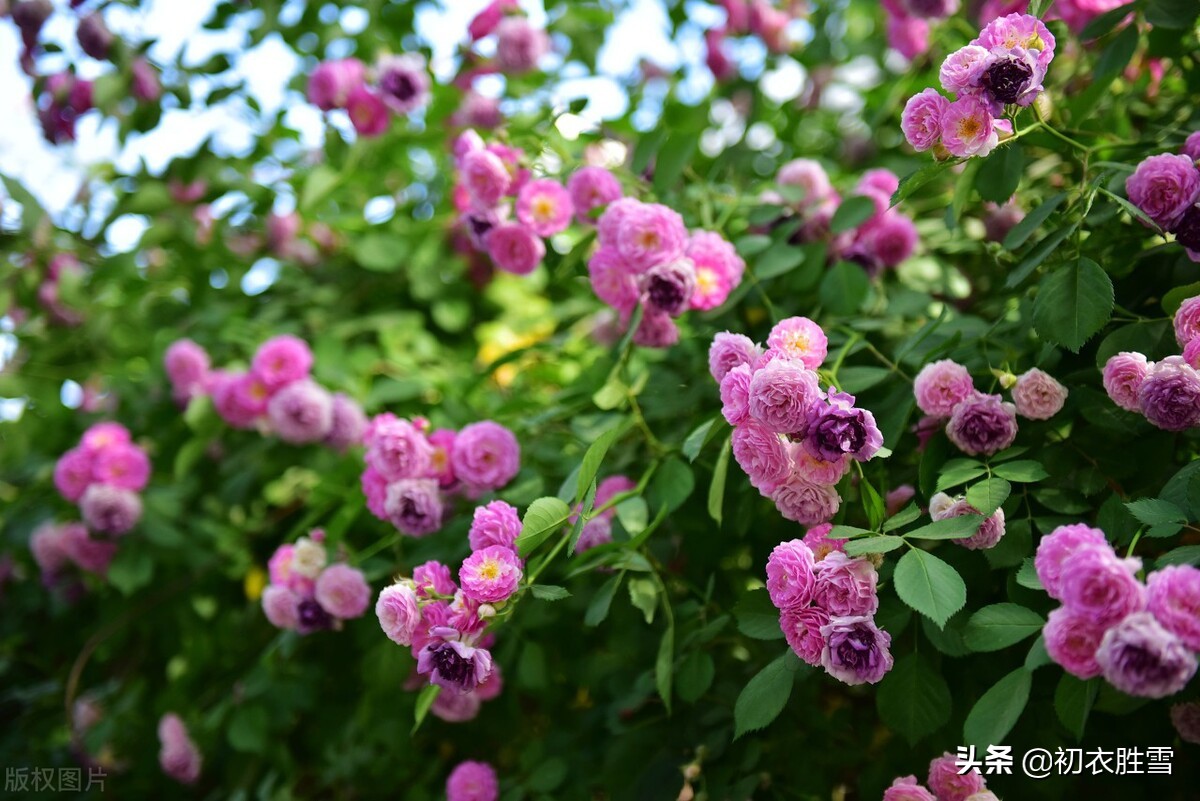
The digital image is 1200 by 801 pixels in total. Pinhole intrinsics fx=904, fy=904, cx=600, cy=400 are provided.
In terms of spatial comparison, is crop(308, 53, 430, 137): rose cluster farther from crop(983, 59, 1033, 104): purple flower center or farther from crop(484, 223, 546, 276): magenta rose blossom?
crop(983, 59, 1033, 104): purple flower center

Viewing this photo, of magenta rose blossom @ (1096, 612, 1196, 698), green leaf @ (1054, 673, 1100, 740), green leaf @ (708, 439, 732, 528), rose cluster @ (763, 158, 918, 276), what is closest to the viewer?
magenta rose blossom @ (1096, 612, 1196, 698)

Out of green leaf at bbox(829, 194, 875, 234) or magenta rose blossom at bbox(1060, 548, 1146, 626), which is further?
green leaf at bbox(829, 194, 875, 234)

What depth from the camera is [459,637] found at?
0.85 m

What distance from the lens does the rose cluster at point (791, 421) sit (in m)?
0.79

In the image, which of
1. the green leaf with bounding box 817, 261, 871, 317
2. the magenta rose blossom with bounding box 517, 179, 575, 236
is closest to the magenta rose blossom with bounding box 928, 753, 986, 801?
the green leaf with bounding box 817, 261, 871, 317

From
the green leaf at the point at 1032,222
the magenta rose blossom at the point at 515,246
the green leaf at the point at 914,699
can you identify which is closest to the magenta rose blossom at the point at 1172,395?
the green leaf at the point at 1032,222

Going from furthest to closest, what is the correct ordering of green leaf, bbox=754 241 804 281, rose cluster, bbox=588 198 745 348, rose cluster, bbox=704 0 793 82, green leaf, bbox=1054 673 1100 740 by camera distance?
rose cluster, bbox=704 0 793 82 < green leaf, bbox=754 241 804 281 < rose cluster, bbox=588 198 745 348 < green leaf, bbox=1054 673 1100 740

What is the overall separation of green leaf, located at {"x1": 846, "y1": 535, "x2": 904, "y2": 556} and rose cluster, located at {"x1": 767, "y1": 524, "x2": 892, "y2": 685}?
2cm

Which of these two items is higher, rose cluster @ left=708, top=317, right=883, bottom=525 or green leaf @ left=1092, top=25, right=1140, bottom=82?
green leaf @ left=1092, top=25, right=1140, bottom=82

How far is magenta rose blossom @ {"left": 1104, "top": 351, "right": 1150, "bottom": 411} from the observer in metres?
0.84

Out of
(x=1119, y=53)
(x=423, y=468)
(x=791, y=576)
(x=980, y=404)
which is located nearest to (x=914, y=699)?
(x=791, y=576)

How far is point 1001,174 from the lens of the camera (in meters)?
1.03

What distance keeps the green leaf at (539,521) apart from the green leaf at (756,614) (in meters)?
0.20

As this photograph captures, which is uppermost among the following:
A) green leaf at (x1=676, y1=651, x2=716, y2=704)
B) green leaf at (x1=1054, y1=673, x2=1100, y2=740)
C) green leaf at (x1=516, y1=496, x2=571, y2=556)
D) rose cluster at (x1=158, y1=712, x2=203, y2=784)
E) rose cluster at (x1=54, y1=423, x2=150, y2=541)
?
green leaf at (x1=1054, y1=673, x2=1100, y2=740)
